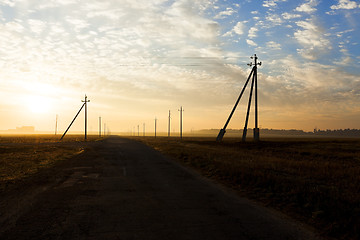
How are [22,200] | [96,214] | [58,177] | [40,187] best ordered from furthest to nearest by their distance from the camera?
[58,177] → [40,187] → [22,200] → [96,214]

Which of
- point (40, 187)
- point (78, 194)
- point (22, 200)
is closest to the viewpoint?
point (22, 200)

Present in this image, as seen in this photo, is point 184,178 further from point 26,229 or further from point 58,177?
point 26,229

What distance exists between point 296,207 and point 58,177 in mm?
9632

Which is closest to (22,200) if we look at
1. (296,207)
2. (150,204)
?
(150,204)

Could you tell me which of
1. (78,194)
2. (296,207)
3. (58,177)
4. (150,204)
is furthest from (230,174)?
(58,177)

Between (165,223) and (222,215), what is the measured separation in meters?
1.45

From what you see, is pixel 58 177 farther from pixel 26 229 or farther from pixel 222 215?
pixel 222 215

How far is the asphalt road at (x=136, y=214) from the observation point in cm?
484

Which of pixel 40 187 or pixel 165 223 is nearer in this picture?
pixel 165 223

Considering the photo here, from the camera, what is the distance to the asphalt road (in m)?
4.84

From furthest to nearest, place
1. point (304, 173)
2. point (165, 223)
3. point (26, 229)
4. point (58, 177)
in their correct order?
point (304, 173)
point (58, 177)
point (165, 223)
point (26, 229)

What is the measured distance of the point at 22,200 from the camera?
7348mm

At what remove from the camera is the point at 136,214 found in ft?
19.7

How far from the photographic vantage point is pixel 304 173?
12.4m
